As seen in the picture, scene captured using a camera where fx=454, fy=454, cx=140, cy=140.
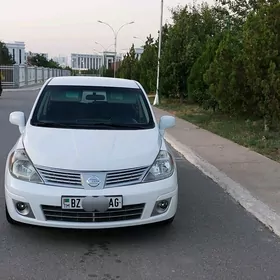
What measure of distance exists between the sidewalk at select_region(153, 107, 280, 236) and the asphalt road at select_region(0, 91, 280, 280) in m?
0.46

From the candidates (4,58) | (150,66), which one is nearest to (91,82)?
(150,66)

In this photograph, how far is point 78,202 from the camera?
417 centimetres

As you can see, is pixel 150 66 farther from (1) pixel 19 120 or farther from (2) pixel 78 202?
(2) pixel 78 202

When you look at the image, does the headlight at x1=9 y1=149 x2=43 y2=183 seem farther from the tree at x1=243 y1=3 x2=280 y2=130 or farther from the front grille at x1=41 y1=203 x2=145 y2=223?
the tree at x1=243 y1=3 x2=280 y2=130

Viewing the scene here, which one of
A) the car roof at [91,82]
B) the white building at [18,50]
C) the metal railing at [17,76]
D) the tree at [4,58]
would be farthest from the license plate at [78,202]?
the white building at [18,50]

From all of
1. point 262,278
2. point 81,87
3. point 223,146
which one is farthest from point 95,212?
point 223,146

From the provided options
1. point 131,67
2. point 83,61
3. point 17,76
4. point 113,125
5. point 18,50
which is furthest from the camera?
point 83,61

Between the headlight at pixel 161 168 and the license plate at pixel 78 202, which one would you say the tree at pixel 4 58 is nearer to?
the headlight at pixel 161 168

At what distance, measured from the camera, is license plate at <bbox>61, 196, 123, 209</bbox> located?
4.16 meters

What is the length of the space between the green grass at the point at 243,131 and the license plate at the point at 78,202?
565 cm

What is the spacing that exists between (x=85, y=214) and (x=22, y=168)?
0.78 m

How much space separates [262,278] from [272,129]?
31.2ft

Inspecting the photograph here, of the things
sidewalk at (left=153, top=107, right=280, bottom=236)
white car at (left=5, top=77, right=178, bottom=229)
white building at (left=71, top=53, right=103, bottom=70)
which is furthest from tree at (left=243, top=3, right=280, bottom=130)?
white building at (left=71, top=53, right=103, bottom=70)

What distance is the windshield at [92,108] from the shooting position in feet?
17.7
